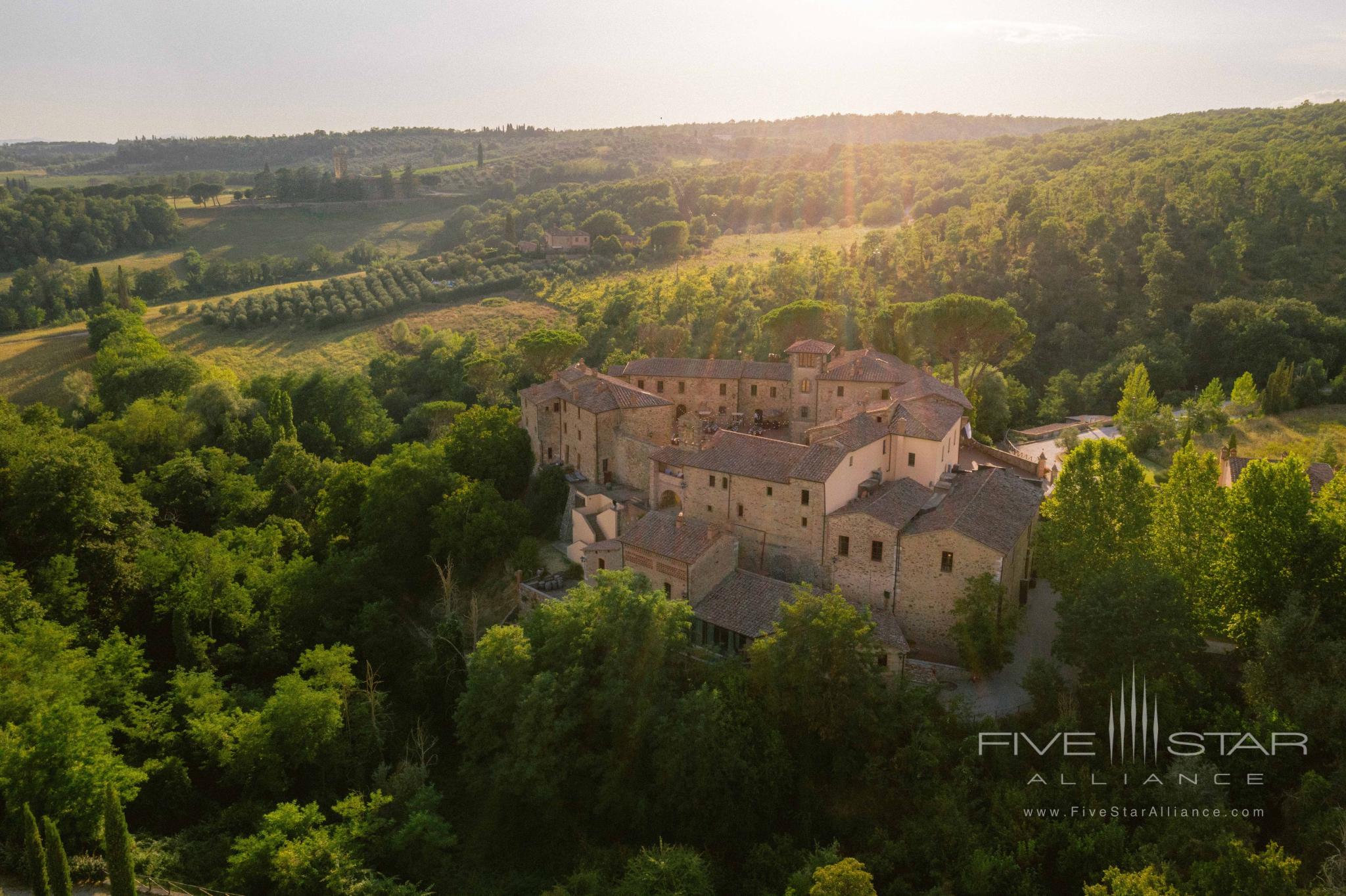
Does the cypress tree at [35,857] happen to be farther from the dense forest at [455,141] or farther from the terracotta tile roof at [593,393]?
the dense forest at [455,141]

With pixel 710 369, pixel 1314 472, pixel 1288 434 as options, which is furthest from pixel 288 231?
pixel 1314 472

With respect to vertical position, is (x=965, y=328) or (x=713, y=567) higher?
(x=965, y=328)

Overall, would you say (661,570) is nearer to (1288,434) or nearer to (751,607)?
(751,607)

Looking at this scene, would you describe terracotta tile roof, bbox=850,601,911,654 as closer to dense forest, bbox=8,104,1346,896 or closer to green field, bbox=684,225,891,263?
dense forest, bbox=8,104,1346,896

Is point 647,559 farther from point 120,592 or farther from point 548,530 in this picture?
point 120,592

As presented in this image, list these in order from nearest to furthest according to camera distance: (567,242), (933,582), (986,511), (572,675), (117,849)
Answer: (117,849)
(572,675)
(933,582)
(986,511)
(567,242)
